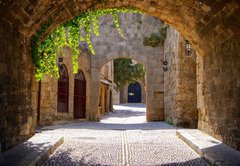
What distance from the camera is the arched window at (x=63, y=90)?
40.8 ft

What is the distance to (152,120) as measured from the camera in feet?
50.1

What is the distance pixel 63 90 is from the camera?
12.8 m

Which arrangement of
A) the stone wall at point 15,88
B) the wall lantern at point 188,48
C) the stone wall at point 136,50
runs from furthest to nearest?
the stone wall at point 136,50
the wall lantern at point 188,48
the stone wall at point 15,88

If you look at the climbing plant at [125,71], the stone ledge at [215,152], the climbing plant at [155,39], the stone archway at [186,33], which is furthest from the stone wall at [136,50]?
the climbing plant at [125,71]

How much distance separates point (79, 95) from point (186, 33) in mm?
8229

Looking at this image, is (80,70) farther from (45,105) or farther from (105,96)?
(105,96)

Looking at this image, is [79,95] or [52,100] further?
[79,95]

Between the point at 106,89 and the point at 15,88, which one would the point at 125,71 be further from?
the point at 15,88

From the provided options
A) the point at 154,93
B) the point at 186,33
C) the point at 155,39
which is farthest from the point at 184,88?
the point at 155,39

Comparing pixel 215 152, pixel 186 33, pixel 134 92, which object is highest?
pixel 186 33

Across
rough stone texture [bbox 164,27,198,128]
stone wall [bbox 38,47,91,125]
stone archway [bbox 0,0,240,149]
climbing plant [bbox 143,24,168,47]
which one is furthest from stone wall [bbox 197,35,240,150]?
climbing plant [bbox 143,24,168,47]

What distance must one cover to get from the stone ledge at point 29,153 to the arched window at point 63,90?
262 inches

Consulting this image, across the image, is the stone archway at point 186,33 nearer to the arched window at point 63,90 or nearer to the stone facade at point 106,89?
the arched window at point 63,90

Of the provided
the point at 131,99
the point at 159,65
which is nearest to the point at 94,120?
the point at 159,65
